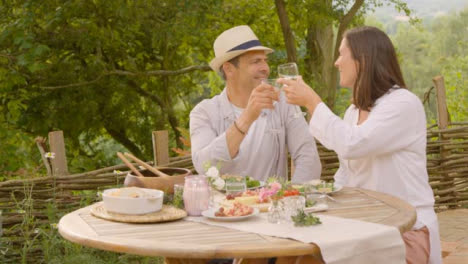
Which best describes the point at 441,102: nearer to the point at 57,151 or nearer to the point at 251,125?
the point at 251,125

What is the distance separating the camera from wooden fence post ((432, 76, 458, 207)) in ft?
21.5

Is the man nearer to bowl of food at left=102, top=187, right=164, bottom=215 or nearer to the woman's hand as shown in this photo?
the woman's hand

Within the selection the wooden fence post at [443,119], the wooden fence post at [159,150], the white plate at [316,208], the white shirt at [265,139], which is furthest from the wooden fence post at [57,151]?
the wooden fence post at [443,119]

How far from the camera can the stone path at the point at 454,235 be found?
469 cm

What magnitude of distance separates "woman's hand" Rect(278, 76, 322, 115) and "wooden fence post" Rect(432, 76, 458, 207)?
3.86 metres

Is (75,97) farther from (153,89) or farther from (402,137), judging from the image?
(402,137)

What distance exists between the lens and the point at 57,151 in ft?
15.4

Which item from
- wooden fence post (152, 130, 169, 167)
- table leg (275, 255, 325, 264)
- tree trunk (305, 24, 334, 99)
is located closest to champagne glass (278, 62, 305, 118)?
table leg (275, 255, 325, 264)

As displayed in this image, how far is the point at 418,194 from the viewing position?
2.89m

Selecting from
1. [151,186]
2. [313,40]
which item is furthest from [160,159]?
[313,40]

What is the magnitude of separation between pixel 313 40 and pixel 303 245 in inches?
330

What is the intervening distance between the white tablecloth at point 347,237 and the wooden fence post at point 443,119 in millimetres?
4413

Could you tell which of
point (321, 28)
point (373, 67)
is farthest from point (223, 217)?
point (321, 28)

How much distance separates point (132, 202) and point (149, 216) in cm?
8
